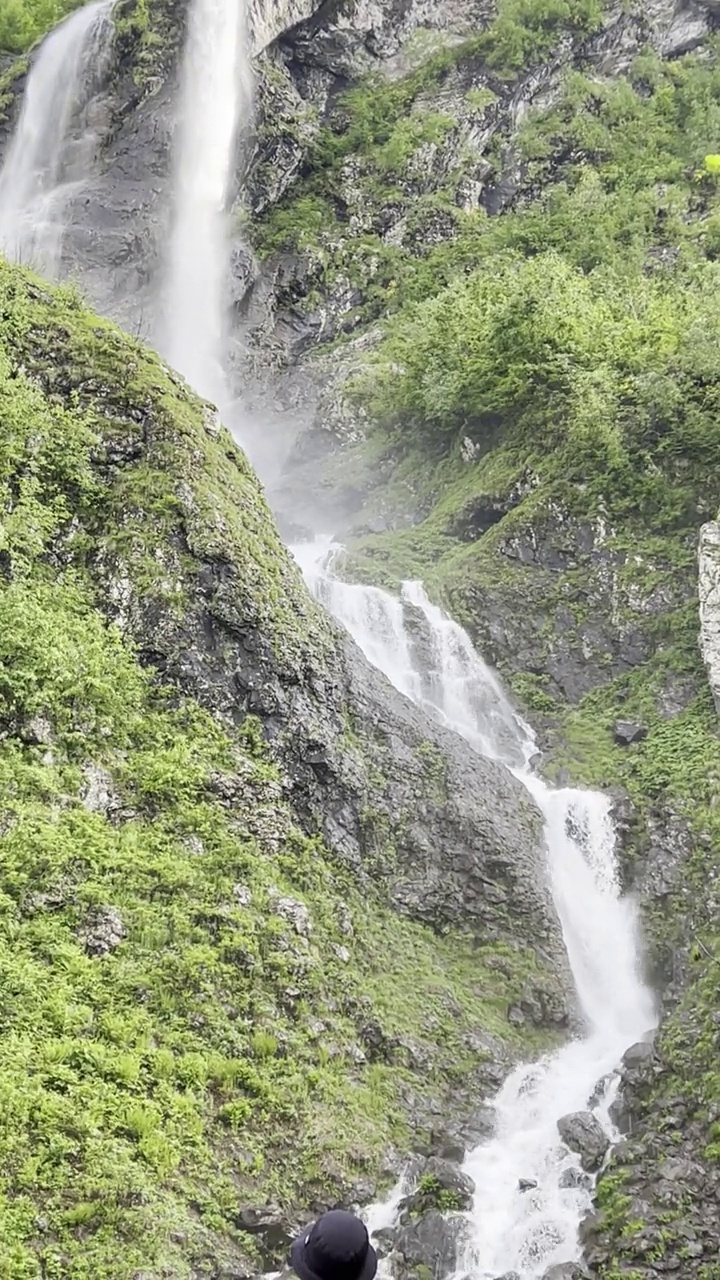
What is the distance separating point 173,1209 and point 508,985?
5805 mm

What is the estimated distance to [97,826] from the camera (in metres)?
10.2

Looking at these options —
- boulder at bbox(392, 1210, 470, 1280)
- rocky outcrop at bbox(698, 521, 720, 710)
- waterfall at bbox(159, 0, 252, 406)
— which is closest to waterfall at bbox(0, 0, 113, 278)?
waterfall at bbox(159, 0, 252, 406)

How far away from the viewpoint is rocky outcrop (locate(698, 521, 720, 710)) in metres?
15.9

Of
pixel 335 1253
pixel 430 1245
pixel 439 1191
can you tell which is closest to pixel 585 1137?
pixel 439 1191

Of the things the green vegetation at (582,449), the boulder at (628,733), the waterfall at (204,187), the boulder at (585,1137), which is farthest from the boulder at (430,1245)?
the waterfall at (204,187)

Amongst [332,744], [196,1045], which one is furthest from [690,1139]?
[332,744]

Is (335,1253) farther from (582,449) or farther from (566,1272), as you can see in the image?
(582,449)

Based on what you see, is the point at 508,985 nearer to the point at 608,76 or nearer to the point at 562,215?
the point at 562,215

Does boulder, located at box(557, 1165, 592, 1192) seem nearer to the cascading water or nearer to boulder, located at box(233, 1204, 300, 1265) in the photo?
the cascading water

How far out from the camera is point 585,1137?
33.4 feet

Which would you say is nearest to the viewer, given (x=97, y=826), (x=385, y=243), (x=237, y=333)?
(x=97, y=826)

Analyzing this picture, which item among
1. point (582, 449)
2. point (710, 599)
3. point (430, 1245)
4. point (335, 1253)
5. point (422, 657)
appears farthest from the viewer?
point (582, 449)

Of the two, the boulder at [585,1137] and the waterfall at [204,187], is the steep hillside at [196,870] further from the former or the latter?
the waterfall at [204,187]

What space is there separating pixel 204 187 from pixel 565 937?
3071cm
